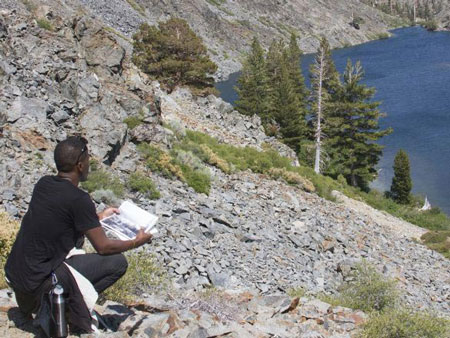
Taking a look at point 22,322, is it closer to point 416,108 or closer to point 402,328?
point 402,328

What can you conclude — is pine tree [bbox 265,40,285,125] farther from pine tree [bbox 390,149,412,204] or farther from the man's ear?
the man's ear

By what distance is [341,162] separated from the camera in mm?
40812

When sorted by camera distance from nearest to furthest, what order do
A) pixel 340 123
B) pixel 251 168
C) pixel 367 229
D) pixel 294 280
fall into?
pixel 294 280
pixel 367 229
pixel 251 168
pixel 340 123

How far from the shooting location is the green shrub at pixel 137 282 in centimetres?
728

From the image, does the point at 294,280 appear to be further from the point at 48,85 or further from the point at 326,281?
the point at 48,85

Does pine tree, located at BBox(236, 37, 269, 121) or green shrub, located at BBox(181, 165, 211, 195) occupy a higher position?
pine tree, located at BBox(236, 37, 269, 121)

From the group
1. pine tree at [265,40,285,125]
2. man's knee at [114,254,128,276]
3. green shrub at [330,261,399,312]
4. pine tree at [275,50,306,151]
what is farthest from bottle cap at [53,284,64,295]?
pine tree at [265,40,285,125]

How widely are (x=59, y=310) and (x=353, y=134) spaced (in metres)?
38.9

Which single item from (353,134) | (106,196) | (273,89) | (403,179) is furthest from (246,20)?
(106,196)

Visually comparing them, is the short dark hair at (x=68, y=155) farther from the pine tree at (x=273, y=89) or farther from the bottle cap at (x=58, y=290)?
the pine tree at (x=273, y=89)

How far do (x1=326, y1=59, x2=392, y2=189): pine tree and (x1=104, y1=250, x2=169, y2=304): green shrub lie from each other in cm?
3167

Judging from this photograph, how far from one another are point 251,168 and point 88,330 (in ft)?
55.9

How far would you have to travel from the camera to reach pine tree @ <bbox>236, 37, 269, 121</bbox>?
44625 millimetres

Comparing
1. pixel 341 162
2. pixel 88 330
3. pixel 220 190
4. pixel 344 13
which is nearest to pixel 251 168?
pixel 220 190
